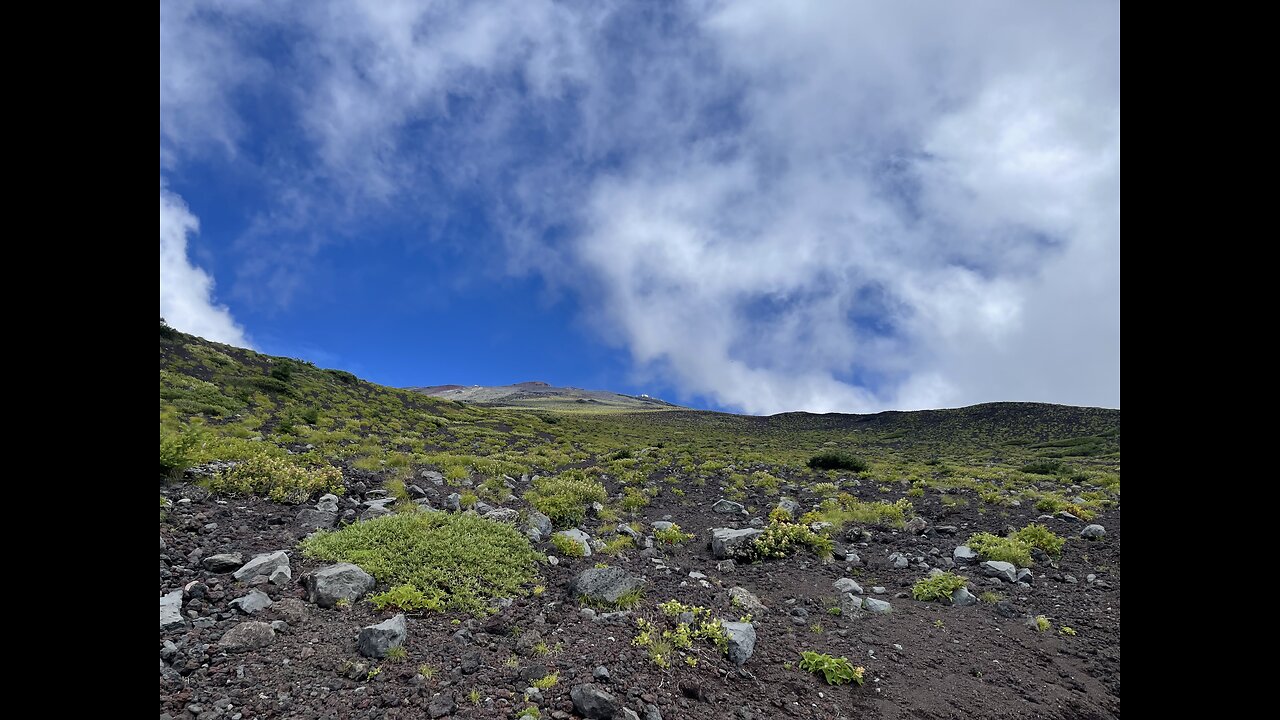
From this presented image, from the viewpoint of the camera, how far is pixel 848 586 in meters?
8.45

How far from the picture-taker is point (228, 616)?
5.48m

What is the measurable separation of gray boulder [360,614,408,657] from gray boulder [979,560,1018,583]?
33.3 ft

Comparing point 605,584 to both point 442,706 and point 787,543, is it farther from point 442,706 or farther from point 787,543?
point 787,543

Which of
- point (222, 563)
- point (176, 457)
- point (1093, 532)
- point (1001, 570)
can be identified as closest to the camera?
point (222, 563)

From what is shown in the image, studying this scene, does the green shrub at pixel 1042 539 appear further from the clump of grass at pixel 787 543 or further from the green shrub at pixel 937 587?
the clump of grass at pixel 787 543

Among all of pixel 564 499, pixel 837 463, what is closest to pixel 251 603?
pixel 564 499

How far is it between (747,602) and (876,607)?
2191 millimetres

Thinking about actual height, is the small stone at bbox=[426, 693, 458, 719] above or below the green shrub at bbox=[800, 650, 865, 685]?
below

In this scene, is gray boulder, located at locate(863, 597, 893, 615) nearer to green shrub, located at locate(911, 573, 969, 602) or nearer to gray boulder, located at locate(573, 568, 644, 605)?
green shrub, located at locate(911, 573, 969, 602)

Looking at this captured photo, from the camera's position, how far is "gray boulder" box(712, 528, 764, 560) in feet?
32.8

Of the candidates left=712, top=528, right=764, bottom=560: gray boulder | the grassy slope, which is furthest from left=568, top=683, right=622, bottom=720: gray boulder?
the grassy slope
